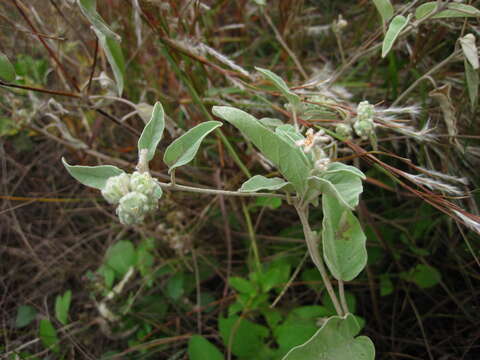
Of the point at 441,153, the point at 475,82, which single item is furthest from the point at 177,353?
the point at 475,82

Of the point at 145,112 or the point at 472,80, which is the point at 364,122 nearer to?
the point at 472,80

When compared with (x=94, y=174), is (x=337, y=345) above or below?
below

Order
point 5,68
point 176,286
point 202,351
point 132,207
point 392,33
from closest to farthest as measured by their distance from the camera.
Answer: point 132,207 → point 392,33 → point 5,68 → point 202,351 → point 176,286

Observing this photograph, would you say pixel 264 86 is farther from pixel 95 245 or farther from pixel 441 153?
pixel 95 245

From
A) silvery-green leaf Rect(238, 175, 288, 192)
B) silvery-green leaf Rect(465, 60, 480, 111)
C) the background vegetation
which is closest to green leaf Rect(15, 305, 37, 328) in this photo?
the background vegetation

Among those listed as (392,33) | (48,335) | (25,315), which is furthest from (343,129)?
(25,315)

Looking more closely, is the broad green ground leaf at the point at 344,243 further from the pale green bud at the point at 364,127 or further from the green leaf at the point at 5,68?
the green leaf at the point at 5,68
